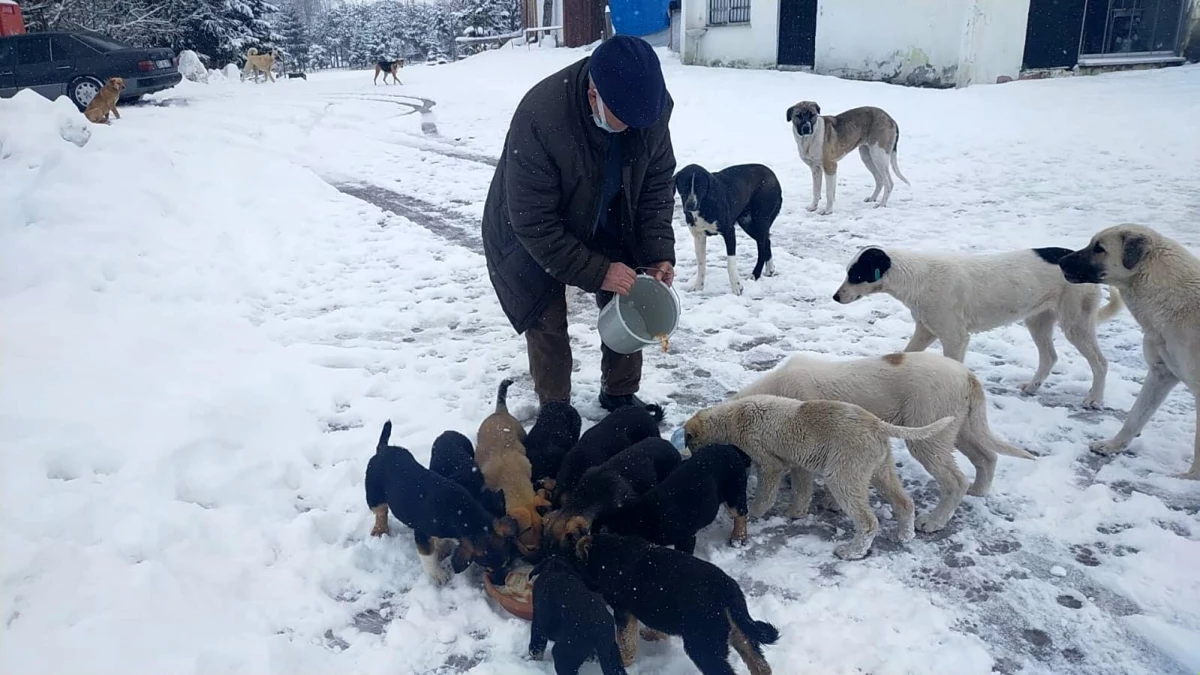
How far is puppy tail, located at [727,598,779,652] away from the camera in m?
2.67

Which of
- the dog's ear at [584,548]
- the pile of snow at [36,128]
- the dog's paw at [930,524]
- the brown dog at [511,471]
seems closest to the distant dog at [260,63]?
the pile of snow at [36,128]

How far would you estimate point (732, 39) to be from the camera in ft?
68.4

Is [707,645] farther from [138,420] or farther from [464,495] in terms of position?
[138,420]

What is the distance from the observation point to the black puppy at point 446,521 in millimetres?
3223

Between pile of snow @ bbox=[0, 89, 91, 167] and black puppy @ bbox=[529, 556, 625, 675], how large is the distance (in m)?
6.88

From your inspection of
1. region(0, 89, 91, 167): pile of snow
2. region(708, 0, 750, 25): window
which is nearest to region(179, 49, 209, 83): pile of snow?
region(708, 0, 750, 25): window

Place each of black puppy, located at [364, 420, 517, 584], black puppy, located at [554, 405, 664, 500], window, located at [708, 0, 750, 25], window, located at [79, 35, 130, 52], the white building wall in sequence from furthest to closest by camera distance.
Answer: window, located at [708, 0, 750, 25], the white building wall, window, located at [79, 35, 130, 52], black puppy, located at [554, 405, 664, 500], black puppy, located at [364, 420, 517, 584]

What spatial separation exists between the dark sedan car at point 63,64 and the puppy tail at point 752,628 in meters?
19.5

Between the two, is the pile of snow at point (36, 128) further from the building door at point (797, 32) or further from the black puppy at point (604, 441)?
the building door at point (797, 32)

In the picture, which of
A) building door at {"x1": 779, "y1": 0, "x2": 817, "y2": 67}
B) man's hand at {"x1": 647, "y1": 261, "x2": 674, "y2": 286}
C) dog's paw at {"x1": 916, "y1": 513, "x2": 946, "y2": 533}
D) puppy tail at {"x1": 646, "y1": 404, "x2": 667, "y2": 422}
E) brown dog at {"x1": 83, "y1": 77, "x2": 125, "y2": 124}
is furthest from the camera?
building door at {"x1": 779, "y1": 0, "x2": 817, "y2": 67}

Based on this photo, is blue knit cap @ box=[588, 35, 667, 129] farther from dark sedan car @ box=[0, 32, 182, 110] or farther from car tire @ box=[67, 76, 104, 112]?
car tire @ box=[67, 76, 104, 112]

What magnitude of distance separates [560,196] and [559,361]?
1136 millimetres

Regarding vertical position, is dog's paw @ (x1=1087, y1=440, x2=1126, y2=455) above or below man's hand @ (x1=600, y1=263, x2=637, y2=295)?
below

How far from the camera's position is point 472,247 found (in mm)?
8234
